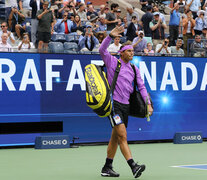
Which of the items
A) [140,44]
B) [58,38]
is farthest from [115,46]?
[58,38]

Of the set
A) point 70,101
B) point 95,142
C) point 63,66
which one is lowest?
point 95,142

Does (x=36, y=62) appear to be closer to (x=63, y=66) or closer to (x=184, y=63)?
(x=63, y=66)

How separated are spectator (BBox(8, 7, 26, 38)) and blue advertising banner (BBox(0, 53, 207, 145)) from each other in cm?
432

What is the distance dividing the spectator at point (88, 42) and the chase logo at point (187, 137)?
11.7 ft

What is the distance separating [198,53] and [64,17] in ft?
17.2

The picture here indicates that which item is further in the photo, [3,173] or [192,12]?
[192,12]

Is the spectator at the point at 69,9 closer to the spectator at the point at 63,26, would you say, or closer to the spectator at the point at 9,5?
the spectator at the point at 63,26

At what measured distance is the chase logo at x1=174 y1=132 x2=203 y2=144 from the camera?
15938 mm

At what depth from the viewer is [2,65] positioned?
14.0m

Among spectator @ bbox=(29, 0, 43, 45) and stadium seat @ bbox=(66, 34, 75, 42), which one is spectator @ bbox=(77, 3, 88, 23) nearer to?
spectator @ bbox=(29, 0, 43, 45)

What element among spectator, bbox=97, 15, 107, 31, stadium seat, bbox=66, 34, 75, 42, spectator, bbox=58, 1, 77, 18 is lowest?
spectator, bbox=97, 15, 107, 31

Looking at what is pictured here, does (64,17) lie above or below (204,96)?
above

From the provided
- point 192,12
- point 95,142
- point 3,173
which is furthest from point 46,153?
point 192,12

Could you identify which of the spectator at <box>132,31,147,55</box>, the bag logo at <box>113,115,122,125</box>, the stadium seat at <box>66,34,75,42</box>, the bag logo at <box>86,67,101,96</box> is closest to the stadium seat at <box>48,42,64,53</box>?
the stadium seat at <box>66,34,75,42</box>
